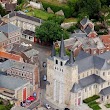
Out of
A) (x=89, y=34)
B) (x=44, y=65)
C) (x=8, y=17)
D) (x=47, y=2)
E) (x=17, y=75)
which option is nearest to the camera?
(x=17, y=75)

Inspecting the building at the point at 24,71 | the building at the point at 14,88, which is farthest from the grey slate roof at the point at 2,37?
the building at the point at 14,88

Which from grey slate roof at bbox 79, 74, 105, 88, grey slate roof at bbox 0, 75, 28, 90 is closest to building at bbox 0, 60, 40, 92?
grey slate roof at bbox 0, 75, 28, 90

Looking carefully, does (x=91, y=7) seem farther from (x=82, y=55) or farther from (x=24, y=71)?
(x=24, y=71)

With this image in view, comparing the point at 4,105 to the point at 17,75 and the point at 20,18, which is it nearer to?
the point at 17,75

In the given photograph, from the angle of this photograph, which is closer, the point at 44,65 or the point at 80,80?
the point at 80,80

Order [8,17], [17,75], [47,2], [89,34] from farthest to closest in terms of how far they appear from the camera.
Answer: [47,2] → [8,17] → [89,34] → [17,75]

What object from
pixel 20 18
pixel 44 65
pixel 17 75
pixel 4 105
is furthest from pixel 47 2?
pixel 4 105

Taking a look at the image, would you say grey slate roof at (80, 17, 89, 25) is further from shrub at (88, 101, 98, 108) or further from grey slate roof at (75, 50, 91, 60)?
shrub at (88, 101, 98, 108)

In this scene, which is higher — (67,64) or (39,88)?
(67,64)
